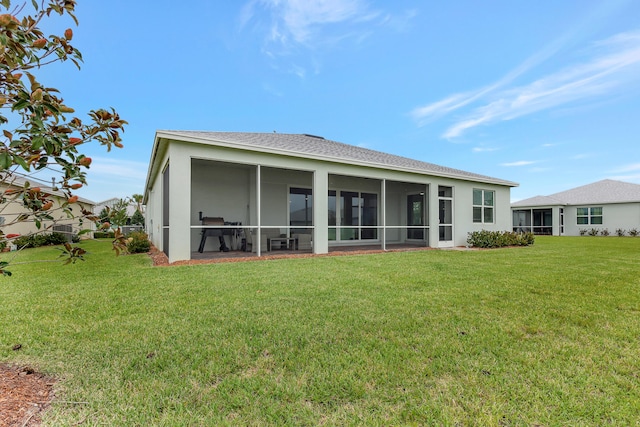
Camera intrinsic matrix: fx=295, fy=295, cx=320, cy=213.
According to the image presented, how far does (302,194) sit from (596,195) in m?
27.0

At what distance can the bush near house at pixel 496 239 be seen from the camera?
12688mm

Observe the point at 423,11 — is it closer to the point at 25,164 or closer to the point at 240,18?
the point at 240,18

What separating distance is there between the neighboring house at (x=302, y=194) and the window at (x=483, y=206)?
5cm

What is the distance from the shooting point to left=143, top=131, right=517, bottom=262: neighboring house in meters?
7.88

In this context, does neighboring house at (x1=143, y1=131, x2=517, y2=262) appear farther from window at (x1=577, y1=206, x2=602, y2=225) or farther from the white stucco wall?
window at (x1=577, y1=206, x2=602, y2=225)

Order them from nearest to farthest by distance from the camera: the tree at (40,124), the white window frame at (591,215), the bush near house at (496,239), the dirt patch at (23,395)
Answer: the tree at (40,124)
the dirt patch at (23,395)
the bush near house at (496,239)
the white window frame at (591,215)

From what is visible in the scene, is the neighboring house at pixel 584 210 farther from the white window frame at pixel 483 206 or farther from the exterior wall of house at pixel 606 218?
the white window frame at pixel 483 206

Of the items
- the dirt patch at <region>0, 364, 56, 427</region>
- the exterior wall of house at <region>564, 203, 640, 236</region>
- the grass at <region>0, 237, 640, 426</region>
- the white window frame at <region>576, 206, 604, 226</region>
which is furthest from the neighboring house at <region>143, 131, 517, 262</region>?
the white window frame at <region>576, 206, 604, 226</region>

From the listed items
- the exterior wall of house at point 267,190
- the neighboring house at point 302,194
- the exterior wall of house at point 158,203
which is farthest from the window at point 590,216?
the exterior wall of house at point 158,203

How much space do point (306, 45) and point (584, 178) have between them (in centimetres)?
3127

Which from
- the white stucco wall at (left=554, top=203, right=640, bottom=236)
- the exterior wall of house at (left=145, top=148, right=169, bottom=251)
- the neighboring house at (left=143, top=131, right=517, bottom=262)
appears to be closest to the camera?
the neighboring house at (left=143, top=131, right=517, bottom=262)

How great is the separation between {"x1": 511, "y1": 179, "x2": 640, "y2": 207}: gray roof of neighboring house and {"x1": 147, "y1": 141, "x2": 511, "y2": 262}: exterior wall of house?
572 inches

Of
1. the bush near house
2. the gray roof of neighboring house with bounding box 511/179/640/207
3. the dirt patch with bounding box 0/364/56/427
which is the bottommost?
the dirt patch with bounding box 0/364/56/427

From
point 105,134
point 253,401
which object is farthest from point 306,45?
point 253,401
